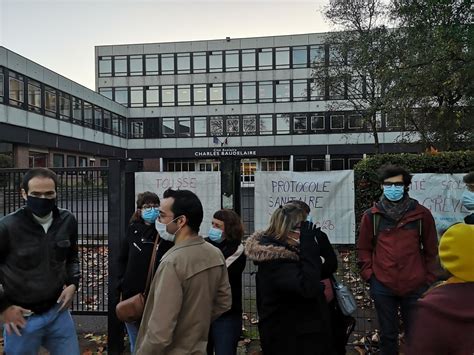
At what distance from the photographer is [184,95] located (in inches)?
2062

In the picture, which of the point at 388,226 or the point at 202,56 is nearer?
the point at 388,226

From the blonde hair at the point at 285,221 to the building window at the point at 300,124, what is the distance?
154 ft

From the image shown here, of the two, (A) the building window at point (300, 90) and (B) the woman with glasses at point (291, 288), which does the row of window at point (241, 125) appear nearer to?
(A) the building window at point (300, 90)

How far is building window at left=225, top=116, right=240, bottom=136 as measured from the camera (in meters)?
50.6

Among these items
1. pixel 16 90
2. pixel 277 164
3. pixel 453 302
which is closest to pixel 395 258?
pixel 453 302

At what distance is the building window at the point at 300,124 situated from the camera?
49031 millimetres

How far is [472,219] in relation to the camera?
155 inches

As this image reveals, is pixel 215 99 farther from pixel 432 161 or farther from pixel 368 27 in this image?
pixel 432 161

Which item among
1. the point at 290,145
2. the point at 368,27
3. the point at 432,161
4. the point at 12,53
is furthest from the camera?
the point at 290,145

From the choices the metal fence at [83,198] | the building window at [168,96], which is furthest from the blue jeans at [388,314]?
the building window at [168,96]

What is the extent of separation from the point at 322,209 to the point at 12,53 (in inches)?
1321

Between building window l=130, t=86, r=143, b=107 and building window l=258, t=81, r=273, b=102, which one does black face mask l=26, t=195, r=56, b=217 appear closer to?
building window l=258, t=81, r=273, b=102

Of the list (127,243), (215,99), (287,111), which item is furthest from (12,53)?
(127,243)

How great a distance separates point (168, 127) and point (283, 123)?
14740 mm
